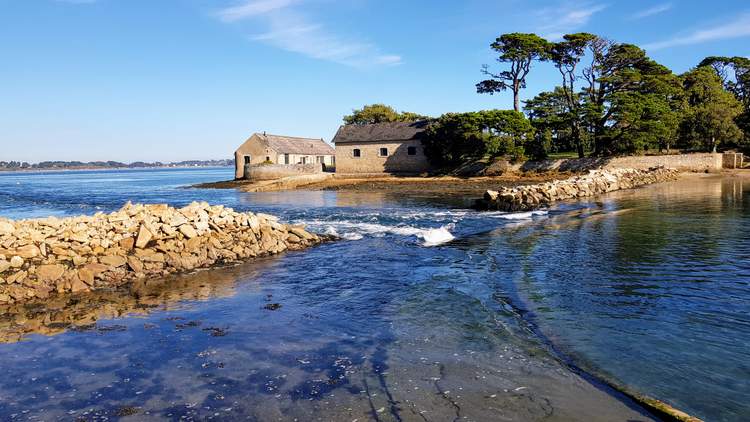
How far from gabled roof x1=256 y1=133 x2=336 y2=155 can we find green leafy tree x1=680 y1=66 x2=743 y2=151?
4099 cm

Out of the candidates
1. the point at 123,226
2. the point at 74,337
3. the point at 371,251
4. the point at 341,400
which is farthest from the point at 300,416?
the point at 123,226

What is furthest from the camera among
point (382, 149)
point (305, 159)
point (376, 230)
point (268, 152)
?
point (305, 159)

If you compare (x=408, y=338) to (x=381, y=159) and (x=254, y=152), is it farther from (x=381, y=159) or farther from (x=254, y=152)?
(x=254, y=152)

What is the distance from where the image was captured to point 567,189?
97.0ft

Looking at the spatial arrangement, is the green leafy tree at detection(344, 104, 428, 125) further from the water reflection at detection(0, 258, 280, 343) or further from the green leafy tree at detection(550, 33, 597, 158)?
the water reflection at detection(0, 258, 280, 343)

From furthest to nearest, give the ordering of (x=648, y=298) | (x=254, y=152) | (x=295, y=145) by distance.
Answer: (x=295, y=145), (x=254, y=152), (x=648, y=298)

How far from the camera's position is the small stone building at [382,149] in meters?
53.2

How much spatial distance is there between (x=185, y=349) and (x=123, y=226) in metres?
8.03

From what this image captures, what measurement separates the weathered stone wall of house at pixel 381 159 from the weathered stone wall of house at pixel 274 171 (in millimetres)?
4137

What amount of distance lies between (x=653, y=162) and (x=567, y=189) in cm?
1858

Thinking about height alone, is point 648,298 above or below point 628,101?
below

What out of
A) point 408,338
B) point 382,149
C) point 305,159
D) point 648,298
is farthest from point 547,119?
point 408,338

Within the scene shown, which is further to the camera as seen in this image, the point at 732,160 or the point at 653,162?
the point at 653,162

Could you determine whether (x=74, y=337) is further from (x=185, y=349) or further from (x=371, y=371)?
(x=371, y=371)
